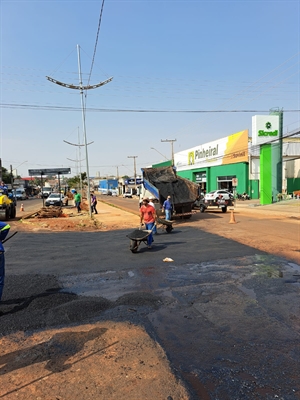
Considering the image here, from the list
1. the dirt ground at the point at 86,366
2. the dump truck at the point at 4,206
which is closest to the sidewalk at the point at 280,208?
the dump truck at the point at 4,206

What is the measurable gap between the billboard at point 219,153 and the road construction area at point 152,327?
32128mm

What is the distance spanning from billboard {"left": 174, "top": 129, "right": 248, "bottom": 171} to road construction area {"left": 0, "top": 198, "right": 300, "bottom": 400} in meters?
32.1

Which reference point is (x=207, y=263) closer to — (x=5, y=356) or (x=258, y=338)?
(x=258, y=338)

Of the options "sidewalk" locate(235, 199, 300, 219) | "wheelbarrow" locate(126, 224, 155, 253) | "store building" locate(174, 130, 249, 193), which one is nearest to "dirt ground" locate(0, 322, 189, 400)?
"wheelbarrow" locate(126, 224, 155, 253)

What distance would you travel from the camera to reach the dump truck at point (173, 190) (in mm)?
18183

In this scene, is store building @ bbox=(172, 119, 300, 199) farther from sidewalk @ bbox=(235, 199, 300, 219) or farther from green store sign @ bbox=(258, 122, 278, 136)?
sidewalk @ bbox=(235, 199, 300, 219)

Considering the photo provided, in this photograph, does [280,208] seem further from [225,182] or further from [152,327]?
[152,327]

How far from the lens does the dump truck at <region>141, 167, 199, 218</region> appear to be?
18.2 metres

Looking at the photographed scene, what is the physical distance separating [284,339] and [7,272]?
6223mm

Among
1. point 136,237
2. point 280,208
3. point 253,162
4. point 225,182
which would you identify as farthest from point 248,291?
point 225,182

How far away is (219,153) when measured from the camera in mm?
44969

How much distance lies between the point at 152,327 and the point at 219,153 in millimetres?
42496

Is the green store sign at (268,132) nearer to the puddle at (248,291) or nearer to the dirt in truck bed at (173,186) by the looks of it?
the dirt in truck bed at (173,186)

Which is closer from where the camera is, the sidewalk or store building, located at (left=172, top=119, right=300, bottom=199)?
the sidewalk
